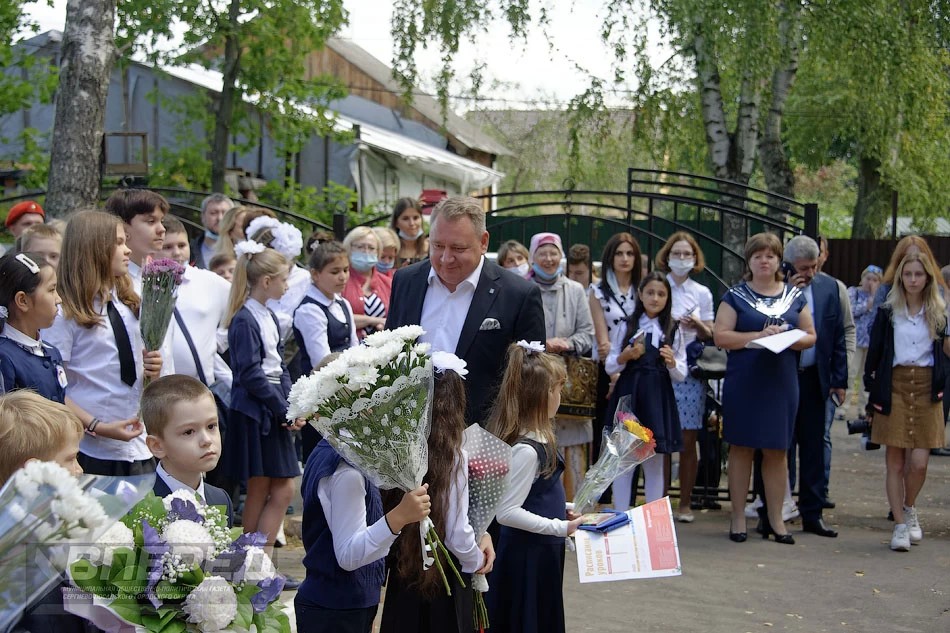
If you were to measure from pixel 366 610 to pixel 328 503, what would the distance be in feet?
1.37

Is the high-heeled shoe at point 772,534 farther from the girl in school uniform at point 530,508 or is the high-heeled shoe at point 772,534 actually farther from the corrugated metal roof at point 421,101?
the corrugated metal roof at point 421,101

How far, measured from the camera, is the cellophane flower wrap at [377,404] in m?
3.22

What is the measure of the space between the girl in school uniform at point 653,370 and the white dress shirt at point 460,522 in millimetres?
4206

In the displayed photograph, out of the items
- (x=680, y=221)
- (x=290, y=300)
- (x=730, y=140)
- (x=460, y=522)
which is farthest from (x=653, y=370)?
(x=680, y=221)

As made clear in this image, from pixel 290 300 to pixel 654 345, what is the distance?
104 inches

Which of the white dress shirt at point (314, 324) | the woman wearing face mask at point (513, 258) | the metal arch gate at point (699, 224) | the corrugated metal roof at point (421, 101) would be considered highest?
the corrugated metal roof at point (421, 101)

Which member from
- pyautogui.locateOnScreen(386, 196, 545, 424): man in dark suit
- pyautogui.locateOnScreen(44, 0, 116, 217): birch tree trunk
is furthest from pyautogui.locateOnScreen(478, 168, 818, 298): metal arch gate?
pyautogui.locateOnScreen(386, 196, 545, 424): man in dark suit

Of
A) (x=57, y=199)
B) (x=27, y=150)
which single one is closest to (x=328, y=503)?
(x=57, y=199)

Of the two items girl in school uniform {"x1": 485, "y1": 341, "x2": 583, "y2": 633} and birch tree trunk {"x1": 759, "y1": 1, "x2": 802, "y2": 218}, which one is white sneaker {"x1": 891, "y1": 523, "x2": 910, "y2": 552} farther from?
birch tree trunk {"x1": 759, "y1": 1, "x2": 802, "y2": 218}

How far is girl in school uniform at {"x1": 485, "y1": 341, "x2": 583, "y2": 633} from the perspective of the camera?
172 inches

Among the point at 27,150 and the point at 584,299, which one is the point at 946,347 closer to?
the point at 584,299

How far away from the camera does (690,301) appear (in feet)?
27.8

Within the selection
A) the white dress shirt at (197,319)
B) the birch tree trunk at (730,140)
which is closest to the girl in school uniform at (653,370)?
the white dress shirt at (197,319)

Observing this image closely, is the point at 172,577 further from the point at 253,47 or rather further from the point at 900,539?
the point at 253,47
